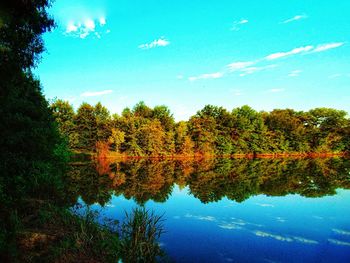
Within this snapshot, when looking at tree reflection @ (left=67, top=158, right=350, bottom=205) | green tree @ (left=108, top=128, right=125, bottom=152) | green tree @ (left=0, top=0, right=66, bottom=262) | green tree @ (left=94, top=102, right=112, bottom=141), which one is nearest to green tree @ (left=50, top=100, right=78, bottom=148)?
green tree @ (left=94, top=102, right=112, bottom=141)

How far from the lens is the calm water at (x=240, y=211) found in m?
10.9

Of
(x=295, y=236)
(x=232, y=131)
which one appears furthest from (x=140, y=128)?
(x=295, y=236)

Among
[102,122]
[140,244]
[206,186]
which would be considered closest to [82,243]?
[140,244]

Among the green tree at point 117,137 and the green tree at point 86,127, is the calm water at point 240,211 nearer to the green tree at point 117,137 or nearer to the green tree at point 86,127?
the green tree at point 117,137

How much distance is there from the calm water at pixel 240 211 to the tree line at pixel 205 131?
3411 cm

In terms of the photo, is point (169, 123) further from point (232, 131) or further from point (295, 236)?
point (295, 236)

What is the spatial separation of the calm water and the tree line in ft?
112

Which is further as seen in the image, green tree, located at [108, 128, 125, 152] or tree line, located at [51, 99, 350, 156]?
tree line, located at [51, 99, 350, 156]

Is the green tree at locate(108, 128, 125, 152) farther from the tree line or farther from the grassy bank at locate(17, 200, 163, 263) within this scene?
the grassy bank at locate(17, 200, 163, 263)

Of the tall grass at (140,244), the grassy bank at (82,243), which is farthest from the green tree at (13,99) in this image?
the tall grass at (140,244)

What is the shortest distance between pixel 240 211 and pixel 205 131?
5061 cm

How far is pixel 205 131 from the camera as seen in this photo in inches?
2662

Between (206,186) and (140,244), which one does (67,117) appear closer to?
(206,186)

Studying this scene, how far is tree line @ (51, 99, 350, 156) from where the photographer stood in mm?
64250
